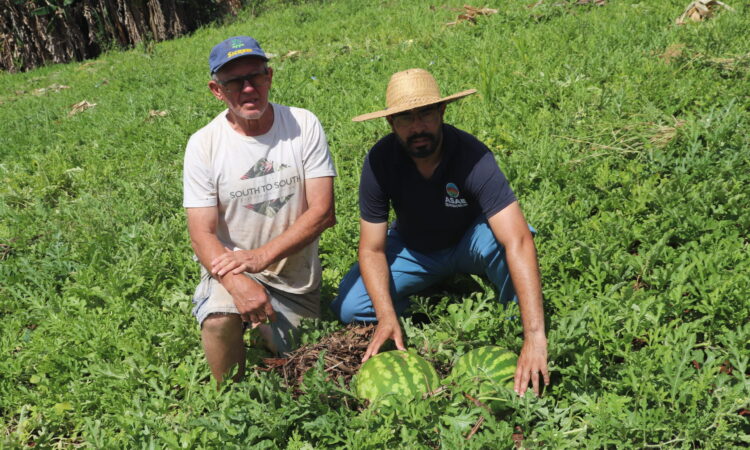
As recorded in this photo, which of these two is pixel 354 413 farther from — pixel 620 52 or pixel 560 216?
pixel 620 52

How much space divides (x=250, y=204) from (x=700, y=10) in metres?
6.92

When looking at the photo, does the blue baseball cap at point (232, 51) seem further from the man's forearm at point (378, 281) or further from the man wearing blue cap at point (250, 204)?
the man's forearm at point (378, 281)

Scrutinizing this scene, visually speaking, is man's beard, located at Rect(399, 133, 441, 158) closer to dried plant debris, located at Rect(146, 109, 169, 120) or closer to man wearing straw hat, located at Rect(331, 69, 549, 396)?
man wearing straw hat, located at Rect(331, 69, 549, 396)

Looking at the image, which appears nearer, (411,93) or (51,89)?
(411,93)

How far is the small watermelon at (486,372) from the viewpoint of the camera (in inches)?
106

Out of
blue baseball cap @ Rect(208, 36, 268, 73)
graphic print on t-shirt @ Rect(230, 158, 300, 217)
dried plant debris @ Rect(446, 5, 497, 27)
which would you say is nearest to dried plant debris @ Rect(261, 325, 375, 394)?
graphic print on t-shirt @ Rect(230, 158, 300, 217)

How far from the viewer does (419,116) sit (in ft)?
10.8

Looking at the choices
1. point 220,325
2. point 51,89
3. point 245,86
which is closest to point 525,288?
point 220,325

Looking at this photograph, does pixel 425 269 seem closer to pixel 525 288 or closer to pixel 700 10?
pixel 525 288

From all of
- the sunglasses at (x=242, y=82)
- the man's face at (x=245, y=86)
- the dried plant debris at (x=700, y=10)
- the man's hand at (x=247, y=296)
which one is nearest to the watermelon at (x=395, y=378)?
the man's hand at (x=247, y=296)

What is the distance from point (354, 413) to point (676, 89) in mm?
4709

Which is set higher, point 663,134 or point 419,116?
point 419,116

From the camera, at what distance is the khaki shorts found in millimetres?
3473

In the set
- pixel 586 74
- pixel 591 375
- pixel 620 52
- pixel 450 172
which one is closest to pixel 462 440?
pixel 591 375
